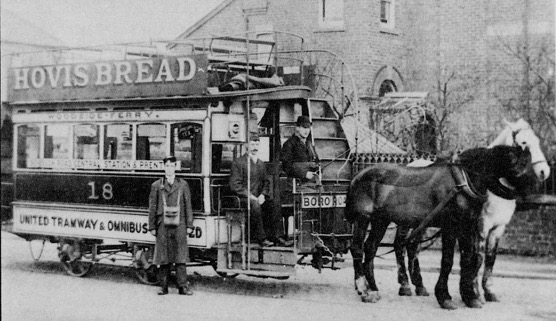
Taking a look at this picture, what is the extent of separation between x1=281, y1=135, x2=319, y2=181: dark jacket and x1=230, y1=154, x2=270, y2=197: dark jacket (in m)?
0.36

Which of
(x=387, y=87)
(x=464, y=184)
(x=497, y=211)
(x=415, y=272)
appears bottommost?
(x=415, y=272)

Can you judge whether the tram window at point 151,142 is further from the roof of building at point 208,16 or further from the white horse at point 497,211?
the roof of building at point 208,16

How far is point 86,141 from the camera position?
11.8 m

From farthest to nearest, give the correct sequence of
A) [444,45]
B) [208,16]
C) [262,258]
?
[208,16], [444,45], [262,258]

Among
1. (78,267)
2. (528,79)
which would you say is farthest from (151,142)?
(528,79)

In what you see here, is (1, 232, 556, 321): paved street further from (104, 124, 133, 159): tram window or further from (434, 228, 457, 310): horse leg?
(104, 124, 133, 159): tram window

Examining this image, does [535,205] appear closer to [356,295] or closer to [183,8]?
[356,295]

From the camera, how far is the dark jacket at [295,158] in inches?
406

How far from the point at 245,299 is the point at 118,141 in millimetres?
3244

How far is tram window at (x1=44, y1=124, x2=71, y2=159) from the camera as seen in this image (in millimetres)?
11977

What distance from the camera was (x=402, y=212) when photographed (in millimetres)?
9523

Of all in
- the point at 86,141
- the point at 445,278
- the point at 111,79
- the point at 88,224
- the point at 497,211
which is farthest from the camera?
the point at 86,141

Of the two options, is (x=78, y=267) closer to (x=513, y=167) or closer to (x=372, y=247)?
(x=372, y=247)

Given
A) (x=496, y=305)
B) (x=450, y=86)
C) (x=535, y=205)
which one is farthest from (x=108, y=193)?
(x=450, y=86)
